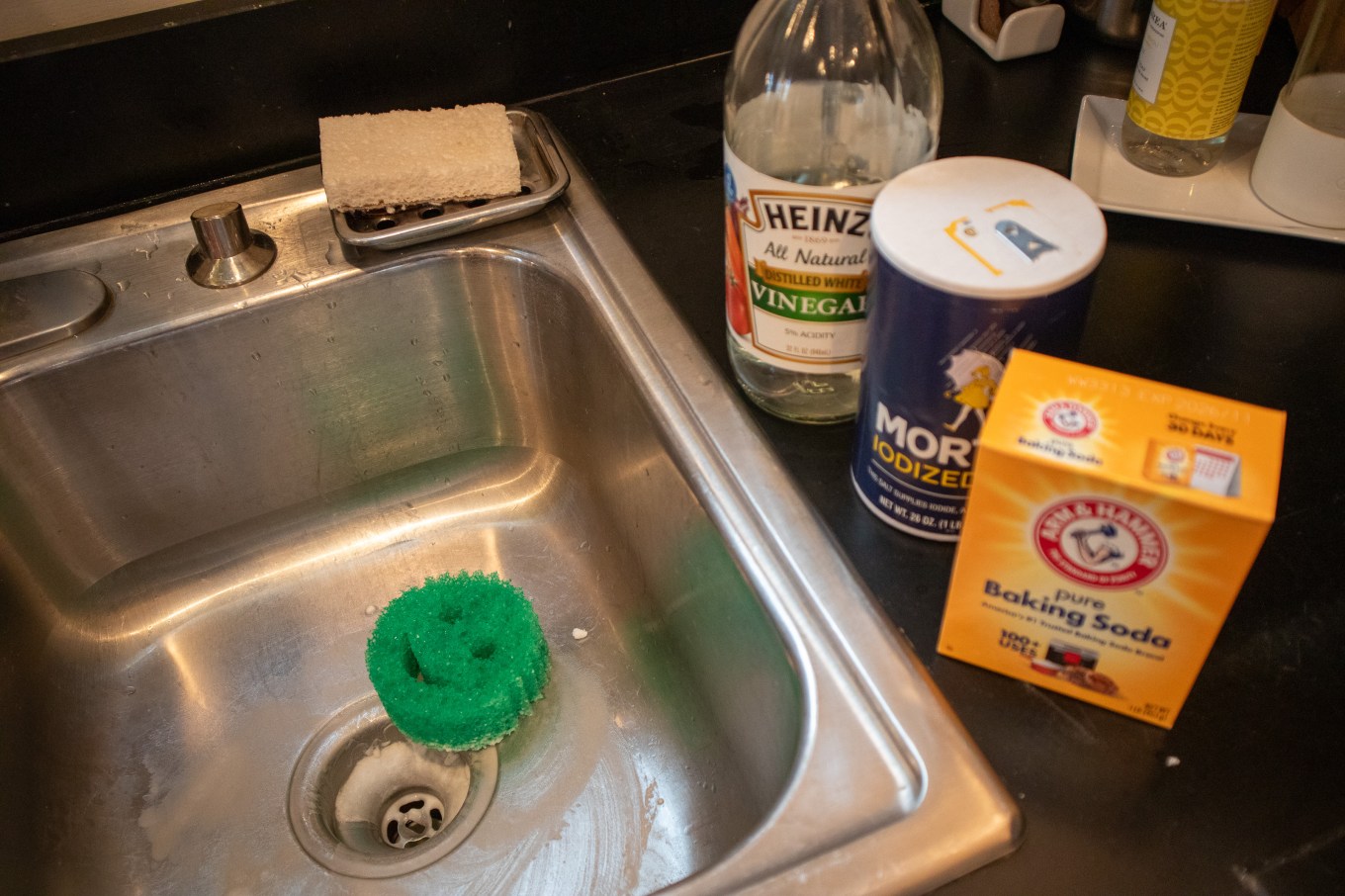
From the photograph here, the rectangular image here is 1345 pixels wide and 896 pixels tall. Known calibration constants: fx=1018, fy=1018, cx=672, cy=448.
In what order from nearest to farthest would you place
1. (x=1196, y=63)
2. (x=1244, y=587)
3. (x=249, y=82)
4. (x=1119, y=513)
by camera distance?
(x=1119, y=513) < (x=1244, y=587) < (x=1196, y=63) < (x=249, y=82)

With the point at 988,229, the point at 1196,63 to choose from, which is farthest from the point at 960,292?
the point at 1196,63

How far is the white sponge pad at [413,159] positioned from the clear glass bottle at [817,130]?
21 cm

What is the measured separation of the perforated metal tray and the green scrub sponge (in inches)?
9.4

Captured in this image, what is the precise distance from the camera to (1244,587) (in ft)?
1.55

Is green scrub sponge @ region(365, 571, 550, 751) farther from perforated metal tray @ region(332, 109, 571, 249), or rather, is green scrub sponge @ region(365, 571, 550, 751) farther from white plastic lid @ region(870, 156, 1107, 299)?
white plastic lid @ region(870, 156, 1107, 299)

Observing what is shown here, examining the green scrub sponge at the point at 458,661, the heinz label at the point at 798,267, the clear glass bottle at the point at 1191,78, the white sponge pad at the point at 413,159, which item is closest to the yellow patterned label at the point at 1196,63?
the clear glass bottle at the point at 1191,78

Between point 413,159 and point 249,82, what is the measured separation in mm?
143

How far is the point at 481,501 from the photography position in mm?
807

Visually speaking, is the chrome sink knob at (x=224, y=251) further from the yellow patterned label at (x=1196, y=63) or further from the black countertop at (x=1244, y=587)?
the yellow patterned label at (x=1196, y=63)

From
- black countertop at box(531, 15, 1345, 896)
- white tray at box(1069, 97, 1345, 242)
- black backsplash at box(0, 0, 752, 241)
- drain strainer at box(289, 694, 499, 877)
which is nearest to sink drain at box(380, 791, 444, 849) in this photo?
drain strainer at box(289, 694, 499, 877)

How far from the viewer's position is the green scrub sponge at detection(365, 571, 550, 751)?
2.11ft

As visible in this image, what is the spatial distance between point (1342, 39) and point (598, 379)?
1.63 ft

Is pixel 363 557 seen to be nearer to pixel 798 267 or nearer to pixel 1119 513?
pixel 798 267

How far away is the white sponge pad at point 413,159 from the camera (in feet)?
2.21
